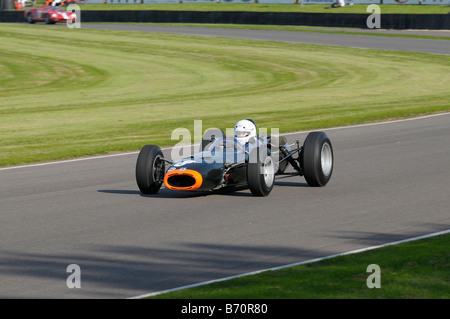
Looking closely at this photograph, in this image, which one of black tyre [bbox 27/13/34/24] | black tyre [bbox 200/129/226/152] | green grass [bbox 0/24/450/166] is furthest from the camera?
black tyre [bbox 27/13/34/24]

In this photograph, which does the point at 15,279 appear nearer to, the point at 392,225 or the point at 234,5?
the point at 392,225

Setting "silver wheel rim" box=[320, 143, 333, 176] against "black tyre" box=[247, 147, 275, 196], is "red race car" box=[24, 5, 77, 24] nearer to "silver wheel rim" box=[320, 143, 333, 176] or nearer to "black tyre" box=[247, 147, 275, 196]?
"silver wheel rim" box=[320, 143, 333, 176]

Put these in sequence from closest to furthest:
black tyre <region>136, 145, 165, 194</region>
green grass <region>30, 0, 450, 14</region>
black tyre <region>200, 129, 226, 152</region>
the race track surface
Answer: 1. black tyre <region>136, 145, 165, 194</region>
2. black tyre <region>200, 129, 226, 152</region>
3. the race track surface
4. green grass <region>30, 0, 450, 14</region>

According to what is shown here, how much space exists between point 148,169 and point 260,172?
1467 millimetres

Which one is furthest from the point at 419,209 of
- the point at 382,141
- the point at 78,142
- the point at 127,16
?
the point at 127,16

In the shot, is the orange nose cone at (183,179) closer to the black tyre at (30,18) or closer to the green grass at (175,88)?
the green grass at (175,88)

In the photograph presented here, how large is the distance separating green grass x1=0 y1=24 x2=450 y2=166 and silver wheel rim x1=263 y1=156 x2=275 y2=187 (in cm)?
500

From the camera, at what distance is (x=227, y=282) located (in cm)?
685

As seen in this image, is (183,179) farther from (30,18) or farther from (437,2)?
(30,18)

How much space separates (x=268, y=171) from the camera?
1061 cm

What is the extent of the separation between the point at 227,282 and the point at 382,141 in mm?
9377

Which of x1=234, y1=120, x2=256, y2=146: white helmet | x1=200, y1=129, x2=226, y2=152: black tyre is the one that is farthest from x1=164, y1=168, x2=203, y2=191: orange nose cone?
x1=200, y1=129, x2=226, y2=152: black tyre

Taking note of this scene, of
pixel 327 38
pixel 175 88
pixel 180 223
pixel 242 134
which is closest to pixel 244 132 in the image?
pixel 242 134

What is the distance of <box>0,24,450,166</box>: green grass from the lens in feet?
59.8
